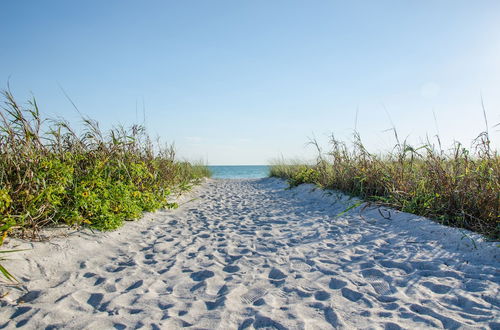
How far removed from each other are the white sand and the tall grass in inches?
12.3

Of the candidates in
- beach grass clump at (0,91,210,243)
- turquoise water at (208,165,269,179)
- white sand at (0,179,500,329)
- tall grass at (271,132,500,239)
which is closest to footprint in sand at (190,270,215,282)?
white sand at (0,179,500,329)

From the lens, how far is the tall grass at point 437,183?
334 centimetres

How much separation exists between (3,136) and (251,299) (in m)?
2.71

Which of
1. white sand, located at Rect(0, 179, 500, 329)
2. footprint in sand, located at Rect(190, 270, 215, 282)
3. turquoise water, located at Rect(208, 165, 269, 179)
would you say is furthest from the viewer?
turquoise water, located at Rect(208, 165, 269, 179)

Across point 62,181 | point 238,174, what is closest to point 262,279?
point 62,181

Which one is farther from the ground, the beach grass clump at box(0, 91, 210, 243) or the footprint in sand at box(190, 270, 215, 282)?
the beach grass clump at box(0, 91, 210, 243)

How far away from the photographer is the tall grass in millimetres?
3344

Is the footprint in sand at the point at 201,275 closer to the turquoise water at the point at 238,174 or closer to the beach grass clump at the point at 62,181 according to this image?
the beach grass clump at the point at 62,181

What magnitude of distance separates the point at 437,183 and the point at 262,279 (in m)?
2.82

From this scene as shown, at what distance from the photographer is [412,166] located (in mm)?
4699

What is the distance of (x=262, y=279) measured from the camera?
2.35m

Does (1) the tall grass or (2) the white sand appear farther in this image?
(1) the tall grass

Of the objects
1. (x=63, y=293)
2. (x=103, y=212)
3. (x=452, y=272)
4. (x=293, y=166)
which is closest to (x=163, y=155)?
(x=103, y=212)

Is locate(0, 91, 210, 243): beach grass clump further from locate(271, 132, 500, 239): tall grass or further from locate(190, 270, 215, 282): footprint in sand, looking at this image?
locate(271, 132, 500, 239): tall grass
